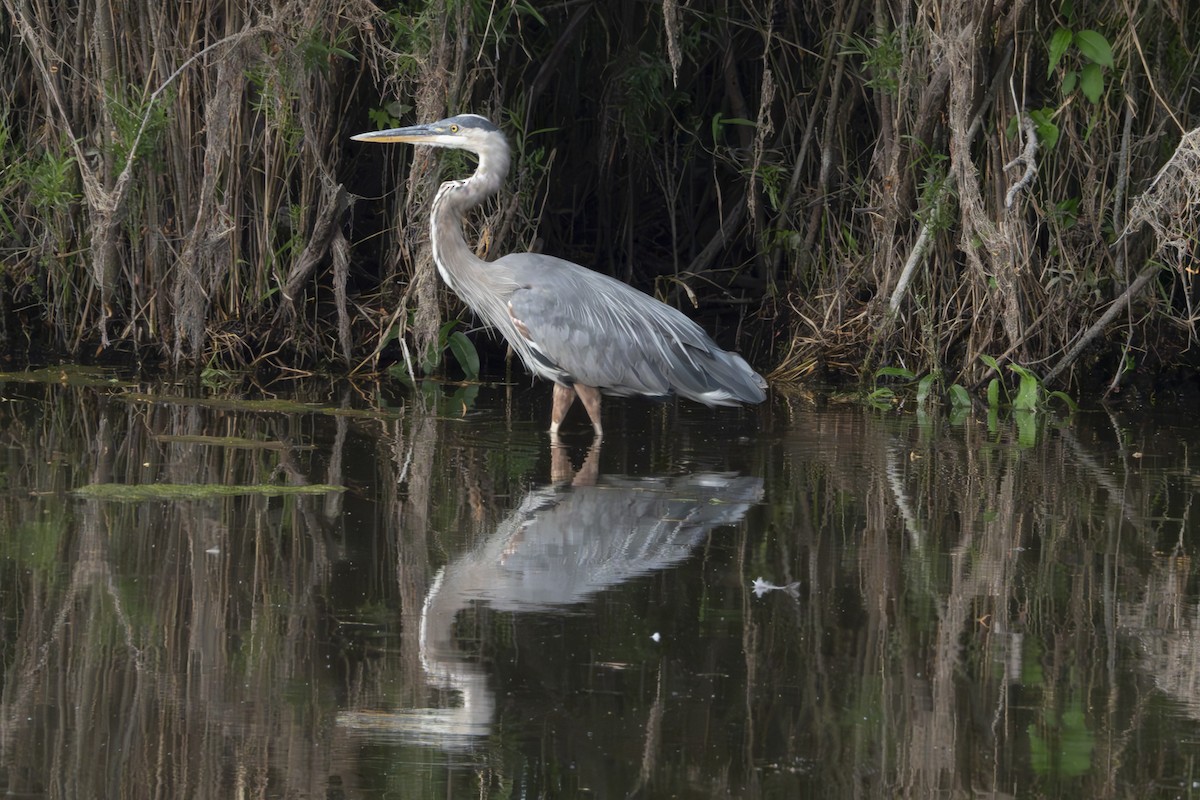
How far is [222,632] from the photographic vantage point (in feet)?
14.0

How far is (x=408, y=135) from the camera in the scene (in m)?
7.84

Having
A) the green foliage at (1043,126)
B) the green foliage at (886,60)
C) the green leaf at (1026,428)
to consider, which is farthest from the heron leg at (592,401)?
the green foliage at (1043,126)

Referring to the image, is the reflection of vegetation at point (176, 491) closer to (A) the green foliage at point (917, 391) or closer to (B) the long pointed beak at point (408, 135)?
(B) the long pointed beak at point (408, 135)

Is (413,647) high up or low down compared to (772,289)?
down

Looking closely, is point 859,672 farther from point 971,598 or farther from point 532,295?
point 532,295

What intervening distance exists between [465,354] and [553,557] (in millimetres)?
3822

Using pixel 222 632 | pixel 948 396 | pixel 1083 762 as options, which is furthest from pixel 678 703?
pixel 948 396

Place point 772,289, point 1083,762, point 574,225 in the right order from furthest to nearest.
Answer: point 574,225 < point 772,289 < point 1083,762

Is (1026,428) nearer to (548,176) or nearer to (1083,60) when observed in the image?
(1083,60)

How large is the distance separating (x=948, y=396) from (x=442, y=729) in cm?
523

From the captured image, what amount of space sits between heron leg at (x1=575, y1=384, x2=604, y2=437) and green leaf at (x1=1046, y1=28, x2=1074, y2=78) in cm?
266

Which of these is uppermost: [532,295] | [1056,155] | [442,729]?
[1056,155]


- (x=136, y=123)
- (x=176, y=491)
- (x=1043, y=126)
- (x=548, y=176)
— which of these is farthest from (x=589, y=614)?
(x=548, y=176)

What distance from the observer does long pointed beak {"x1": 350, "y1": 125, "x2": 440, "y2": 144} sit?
7.81 meters
